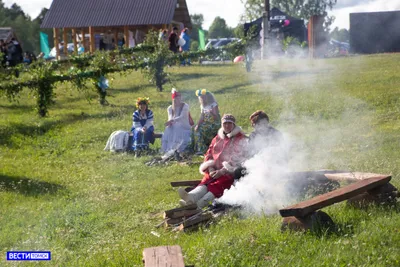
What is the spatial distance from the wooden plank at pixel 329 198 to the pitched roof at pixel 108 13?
2767 centimetres

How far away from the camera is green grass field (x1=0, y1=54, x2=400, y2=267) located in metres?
5.87

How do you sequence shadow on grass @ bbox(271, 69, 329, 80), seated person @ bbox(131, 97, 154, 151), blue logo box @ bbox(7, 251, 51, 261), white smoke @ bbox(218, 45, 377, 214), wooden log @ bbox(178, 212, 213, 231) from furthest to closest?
1. shadow on grass @ bbox(271, 69, 329, 80)
2. seated person @ bbox(131, 97, 154, 151)
3. white smoke @ bbox(218, 45, 377, 214)
4. wooden log @ bbox(178, 212, 213, 231)
5. blue logo box @ bbox(7, 251, 51, 261)

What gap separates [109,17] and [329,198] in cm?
2993

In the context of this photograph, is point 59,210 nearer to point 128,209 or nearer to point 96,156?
point 128,209

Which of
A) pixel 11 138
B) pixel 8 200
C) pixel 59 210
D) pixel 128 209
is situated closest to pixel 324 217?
pixel 128 209

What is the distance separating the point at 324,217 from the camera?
6.19 meters

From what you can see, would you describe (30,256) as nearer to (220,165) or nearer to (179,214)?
(179,214)

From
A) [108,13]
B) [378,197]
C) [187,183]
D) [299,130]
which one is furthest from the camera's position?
[108,13]

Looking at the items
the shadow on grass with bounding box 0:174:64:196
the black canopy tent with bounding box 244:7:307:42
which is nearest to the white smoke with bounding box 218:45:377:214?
the black canopy tent with bounding box 244:7:307:42

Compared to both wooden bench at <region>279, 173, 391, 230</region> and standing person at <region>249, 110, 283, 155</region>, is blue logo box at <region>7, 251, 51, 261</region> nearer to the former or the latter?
wooden bench at <region>279, 173, 391, 230</region>

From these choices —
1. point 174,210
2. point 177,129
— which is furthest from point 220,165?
point 177,129

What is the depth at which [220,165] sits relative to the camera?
8.79 m

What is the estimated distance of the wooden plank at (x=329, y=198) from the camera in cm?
599

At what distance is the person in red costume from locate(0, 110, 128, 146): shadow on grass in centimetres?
876
